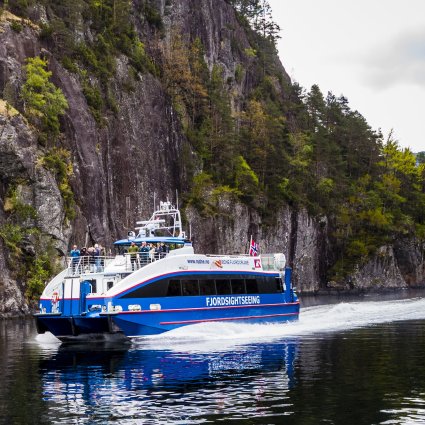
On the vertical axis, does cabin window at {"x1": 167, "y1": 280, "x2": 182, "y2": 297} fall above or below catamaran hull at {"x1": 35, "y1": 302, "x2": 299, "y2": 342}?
above

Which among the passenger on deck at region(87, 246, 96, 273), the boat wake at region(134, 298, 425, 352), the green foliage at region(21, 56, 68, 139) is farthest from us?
the green foliage at region(21, 56, 68, 139)

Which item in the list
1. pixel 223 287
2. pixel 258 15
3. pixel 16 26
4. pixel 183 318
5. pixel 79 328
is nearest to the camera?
pixel 79 328

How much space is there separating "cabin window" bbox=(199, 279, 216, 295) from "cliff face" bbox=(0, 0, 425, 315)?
20856 millimetres

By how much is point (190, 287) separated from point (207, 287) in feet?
4.41

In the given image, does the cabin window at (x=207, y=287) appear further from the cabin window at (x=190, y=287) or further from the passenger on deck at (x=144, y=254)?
the passenger on deck at (x=144, y=254)

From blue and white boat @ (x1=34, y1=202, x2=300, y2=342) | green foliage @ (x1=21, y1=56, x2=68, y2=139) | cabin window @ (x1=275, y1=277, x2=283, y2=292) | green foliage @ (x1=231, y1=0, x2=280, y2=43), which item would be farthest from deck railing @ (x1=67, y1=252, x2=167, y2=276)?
green foliage @ (x1=231, y1=0, x2=280, y2=43)

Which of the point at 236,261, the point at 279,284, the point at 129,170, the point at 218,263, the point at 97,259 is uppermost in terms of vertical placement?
the point at 129,170

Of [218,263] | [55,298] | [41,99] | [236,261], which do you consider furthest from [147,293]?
[41,99]

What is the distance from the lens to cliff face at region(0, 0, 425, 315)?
5703 centimetres

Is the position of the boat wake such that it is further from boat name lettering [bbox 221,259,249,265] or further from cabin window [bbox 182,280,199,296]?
boat name lettering [bbox 221,259,249,265]

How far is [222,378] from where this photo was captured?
22.0 metres

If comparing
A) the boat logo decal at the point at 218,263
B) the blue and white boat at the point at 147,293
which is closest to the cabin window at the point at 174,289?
the blue and white boat at the point at 147,293

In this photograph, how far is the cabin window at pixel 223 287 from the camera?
36.5 metres

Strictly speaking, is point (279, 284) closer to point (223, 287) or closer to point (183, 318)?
point (223, 287)
